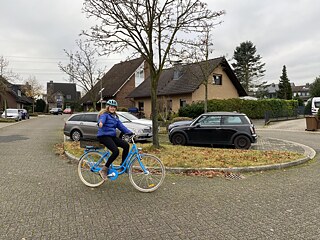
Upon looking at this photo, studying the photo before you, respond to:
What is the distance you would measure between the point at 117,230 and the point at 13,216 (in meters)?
1.72

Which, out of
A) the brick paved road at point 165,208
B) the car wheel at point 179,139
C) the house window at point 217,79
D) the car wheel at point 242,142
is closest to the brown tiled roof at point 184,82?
the house window at point 217,79

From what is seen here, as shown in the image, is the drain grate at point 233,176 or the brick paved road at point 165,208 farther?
the drain grate at point 233,176

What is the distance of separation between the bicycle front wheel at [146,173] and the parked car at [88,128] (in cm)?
716

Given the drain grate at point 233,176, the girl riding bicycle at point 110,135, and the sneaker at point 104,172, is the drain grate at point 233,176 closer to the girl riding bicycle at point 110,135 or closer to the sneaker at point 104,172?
the girl riding bicycle at point 110,135

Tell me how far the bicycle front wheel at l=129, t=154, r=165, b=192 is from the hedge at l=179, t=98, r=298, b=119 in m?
20.2

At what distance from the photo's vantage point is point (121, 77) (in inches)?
1620

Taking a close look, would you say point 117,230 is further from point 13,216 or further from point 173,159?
point 173,159

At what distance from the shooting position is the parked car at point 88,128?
1305 cm

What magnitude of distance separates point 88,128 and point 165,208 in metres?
9.54

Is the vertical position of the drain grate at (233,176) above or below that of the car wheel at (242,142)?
below

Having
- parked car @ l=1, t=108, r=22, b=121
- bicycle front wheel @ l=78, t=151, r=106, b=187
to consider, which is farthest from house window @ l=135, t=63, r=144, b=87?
bicycle front wheel @ l=78, t=151, r=106, b=187

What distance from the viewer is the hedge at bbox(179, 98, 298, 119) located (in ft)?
85.5

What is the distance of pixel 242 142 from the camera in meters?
10.9

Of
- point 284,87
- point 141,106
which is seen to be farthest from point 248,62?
point 141,106
